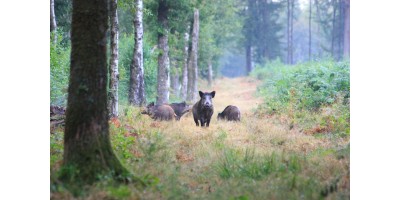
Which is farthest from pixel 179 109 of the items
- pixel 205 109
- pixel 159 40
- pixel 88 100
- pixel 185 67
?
pixel 88 100

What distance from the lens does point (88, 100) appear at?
8.05 m

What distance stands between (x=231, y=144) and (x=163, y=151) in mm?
2326

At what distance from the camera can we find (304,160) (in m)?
10.3

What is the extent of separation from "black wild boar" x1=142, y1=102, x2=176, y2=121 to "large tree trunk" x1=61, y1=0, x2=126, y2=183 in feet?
34.7

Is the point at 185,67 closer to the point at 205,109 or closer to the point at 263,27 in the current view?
the point at 205,109

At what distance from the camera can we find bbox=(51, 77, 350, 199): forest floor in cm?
840

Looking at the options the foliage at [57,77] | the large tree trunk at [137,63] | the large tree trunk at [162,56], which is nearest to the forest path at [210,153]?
A: the foliage at [57,77]

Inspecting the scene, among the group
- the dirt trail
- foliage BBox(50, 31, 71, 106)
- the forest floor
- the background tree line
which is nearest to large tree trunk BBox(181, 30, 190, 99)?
the background tree line

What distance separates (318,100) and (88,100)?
Answer: 13.7 m

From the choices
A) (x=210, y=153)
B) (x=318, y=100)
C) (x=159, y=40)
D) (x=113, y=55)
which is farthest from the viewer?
(x=159, y=40)

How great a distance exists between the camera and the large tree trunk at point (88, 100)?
7941 mm

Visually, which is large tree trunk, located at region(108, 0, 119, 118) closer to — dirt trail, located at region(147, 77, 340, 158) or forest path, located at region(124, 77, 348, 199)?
forest path, located at region(124, 77, 348, 199)

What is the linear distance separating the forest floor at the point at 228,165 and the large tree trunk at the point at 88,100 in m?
0.53

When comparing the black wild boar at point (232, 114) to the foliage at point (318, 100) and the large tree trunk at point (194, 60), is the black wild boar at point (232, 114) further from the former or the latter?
the large tree trunk at point (194, 60)
